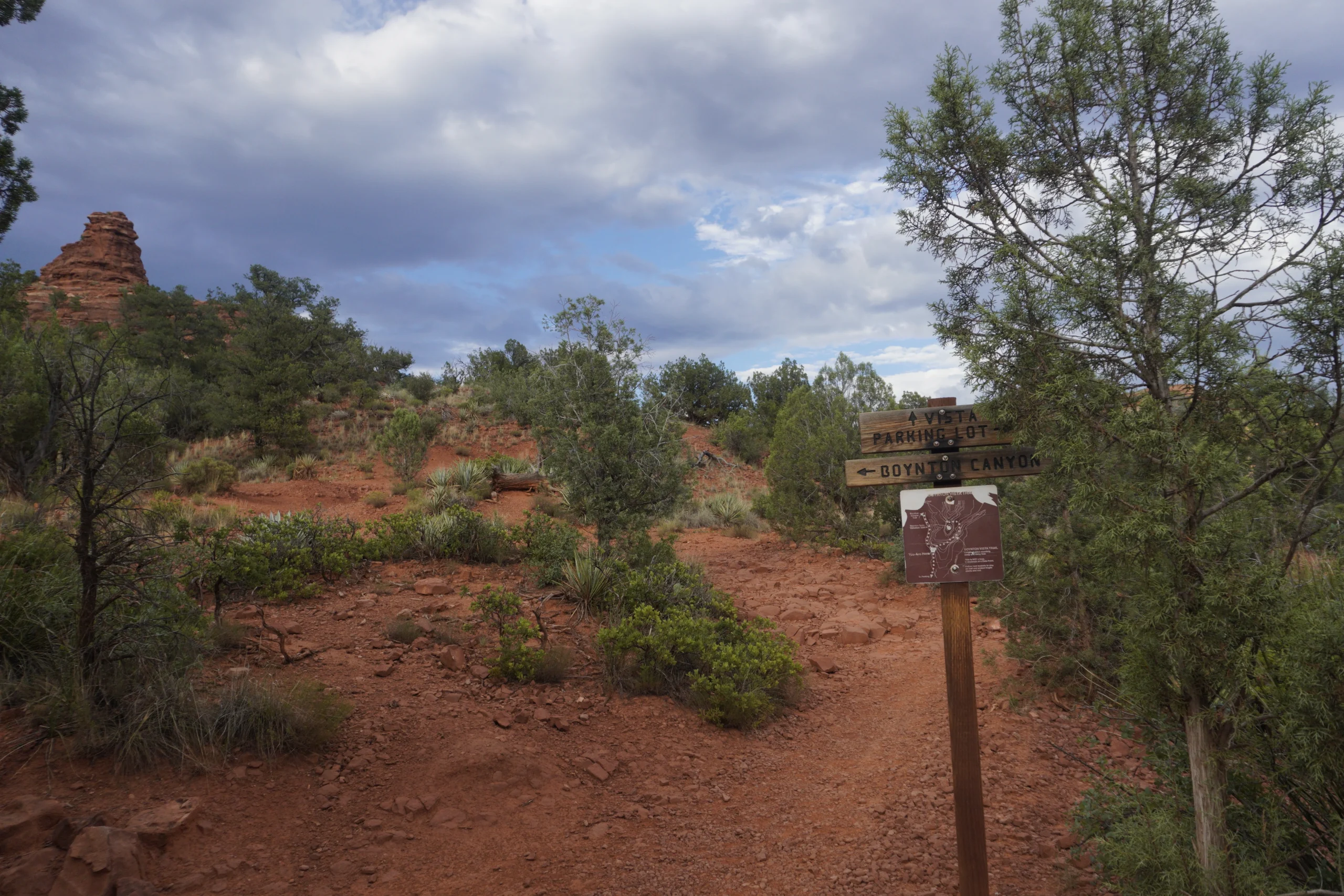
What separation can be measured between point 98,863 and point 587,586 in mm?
4961

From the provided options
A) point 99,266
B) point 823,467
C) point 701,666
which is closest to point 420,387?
point 823,467

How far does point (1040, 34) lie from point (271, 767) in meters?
6.60

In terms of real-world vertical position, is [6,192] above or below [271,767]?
above

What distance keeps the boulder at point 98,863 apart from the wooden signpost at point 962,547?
4.06 m

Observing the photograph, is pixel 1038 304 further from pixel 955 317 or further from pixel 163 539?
pixel 163 539

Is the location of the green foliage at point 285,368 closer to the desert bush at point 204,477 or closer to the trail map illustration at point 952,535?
the desert bush at point 204,477

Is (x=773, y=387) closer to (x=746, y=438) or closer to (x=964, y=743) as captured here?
(x=746, y=438)

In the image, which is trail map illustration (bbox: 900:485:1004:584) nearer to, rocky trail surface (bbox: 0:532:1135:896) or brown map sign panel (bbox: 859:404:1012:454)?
brown map sign panel (bbox: 859:404:1012:454)

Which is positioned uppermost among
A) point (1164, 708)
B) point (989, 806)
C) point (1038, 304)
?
point (1038, 304)

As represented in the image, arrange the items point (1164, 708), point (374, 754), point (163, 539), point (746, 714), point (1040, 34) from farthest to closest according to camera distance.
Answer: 1. point (746, 714)
2. point (163, 539)
3. point (374, 754)
4. point (1040, 34)
5. point (1164, 708)

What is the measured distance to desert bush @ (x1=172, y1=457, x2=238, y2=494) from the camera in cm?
1526

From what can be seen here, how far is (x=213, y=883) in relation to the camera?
12.0 ft

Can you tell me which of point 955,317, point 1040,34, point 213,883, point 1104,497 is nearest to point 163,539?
point 213,883

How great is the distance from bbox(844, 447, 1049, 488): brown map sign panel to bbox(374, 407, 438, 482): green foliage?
16.8 metres
